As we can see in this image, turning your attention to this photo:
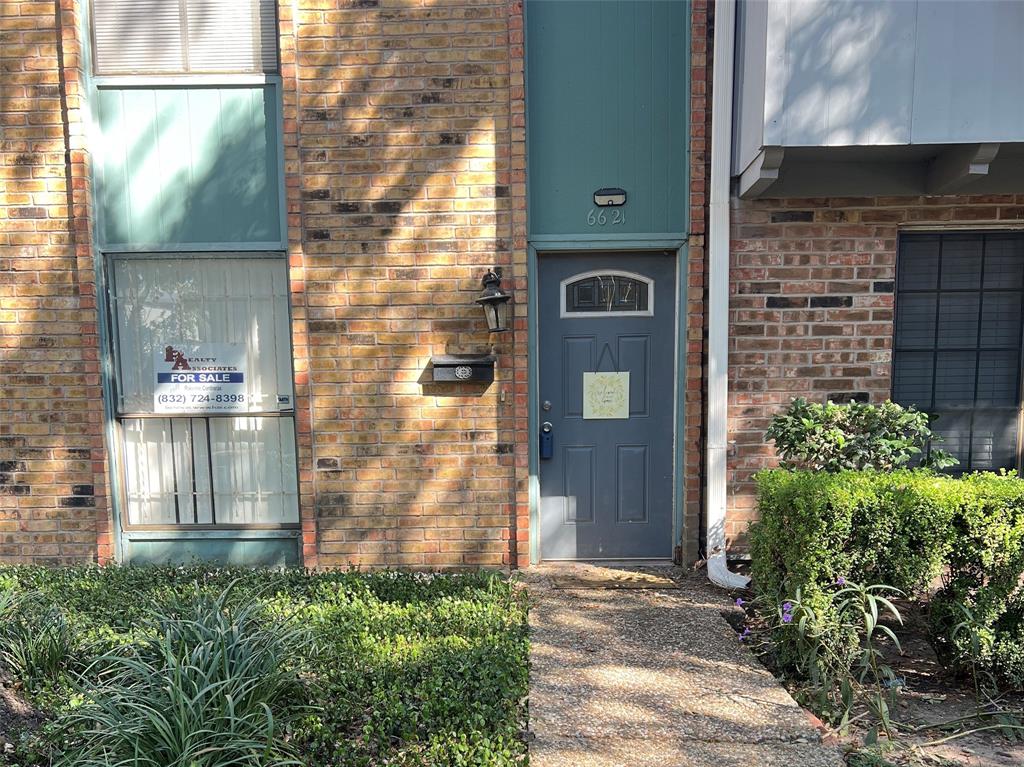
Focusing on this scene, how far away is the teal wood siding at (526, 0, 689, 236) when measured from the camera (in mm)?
4566

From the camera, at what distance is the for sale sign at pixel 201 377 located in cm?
486

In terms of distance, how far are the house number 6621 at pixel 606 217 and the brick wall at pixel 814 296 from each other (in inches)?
31.1

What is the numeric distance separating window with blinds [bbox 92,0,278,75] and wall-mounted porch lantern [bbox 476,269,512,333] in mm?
2197

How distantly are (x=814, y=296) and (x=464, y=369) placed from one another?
8.27ft

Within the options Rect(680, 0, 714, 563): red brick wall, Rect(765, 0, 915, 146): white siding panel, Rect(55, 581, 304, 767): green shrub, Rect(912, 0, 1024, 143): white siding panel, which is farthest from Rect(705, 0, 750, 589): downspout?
Rect(55, 581, 304, 767): green shrub

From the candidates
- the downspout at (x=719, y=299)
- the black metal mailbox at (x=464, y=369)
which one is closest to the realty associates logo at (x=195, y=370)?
the black metal mailbox at (x=464, y=369)

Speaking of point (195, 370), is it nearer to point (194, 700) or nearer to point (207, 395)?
point (207, 395)

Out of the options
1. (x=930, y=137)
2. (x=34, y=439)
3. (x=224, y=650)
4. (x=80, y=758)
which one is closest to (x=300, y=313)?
(x=34, y=439)

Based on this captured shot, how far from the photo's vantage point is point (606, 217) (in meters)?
4.69

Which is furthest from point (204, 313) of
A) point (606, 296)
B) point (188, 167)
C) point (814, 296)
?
point (814, 296)

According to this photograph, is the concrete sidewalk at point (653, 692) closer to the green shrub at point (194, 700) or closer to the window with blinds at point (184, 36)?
the green shrub at point (194, 700)

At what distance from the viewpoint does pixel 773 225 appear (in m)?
4.54

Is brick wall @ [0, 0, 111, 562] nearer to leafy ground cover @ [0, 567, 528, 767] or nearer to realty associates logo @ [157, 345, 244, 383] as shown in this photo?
realty associates logo @ [157, 345, 244, 383]

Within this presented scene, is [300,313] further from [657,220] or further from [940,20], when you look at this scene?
[940,20]
